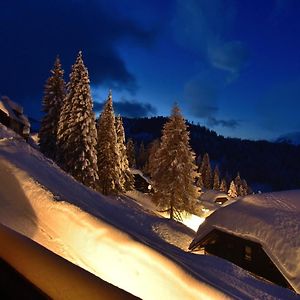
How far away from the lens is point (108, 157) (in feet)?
126

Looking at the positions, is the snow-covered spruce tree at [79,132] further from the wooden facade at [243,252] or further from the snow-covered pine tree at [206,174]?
the snow-covered pine tree at [206,174]

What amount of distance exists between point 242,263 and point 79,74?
21863mm

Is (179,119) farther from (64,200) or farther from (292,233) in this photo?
(64,200)

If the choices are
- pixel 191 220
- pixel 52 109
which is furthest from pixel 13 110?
pixel 191 220

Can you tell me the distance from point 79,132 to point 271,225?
61.7 feet

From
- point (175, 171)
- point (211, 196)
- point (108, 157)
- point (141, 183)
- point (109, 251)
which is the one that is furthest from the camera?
point (211, 196)

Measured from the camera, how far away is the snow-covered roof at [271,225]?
17.1 metres

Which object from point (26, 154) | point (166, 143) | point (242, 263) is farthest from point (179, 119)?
point (26, 154)

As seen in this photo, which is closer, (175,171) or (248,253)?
(248,253)

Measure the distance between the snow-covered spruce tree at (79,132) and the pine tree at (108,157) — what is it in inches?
240

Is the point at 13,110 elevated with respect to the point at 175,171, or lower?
lower

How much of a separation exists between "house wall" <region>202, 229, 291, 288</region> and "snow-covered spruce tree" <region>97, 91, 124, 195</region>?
17.7 metres

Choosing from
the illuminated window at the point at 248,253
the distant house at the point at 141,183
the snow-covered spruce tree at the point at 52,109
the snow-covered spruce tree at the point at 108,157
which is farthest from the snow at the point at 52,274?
the distant house at the point at 141,183

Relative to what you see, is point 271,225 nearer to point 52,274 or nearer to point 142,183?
point 52,274
